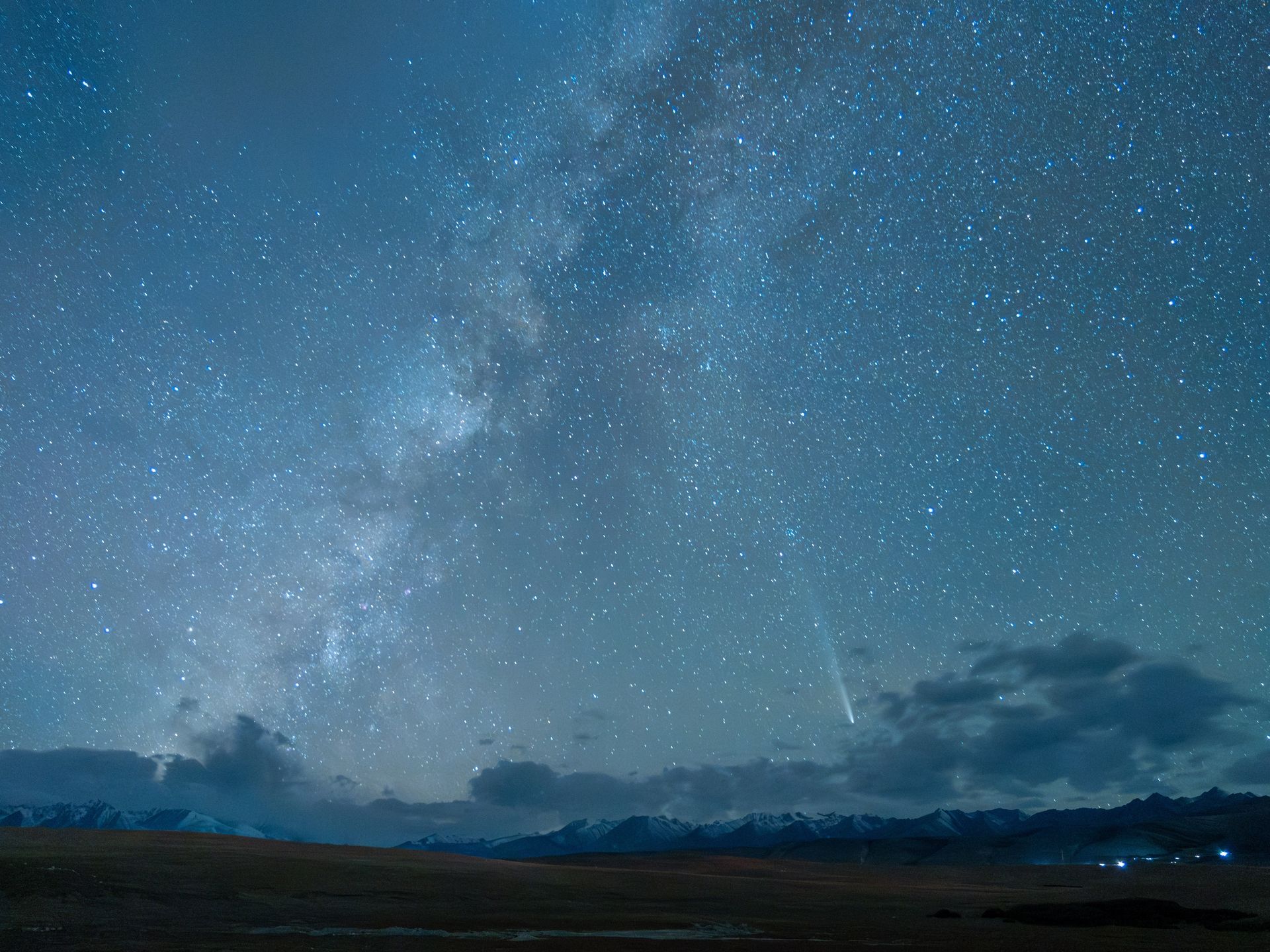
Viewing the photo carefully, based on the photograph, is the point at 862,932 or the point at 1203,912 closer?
the point at 862,932

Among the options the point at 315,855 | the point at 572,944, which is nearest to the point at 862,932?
the point at 572,944

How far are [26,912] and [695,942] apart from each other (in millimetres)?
19392

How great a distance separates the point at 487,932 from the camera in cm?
2547

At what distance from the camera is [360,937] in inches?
906

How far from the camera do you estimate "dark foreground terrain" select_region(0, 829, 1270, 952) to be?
23.4 meters

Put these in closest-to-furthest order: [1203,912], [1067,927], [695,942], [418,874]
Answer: [695,942]
[1067,927]
[1203,912]
[418,874]

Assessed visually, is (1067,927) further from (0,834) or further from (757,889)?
(0,834)

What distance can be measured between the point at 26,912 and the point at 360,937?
10.2m

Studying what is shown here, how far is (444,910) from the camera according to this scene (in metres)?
31.9

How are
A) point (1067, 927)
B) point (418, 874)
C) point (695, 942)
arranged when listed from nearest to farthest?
point (695, 942) → point (1067, 927) → point (418, 874)

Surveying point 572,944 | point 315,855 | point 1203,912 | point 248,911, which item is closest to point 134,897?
point 248,911

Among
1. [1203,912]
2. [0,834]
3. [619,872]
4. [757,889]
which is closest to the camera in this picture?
[1203,912]

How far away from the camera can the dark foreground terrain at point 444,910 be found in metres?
23.4

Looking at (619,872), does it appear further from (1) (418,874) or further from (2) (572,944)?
(2) (572,944)
